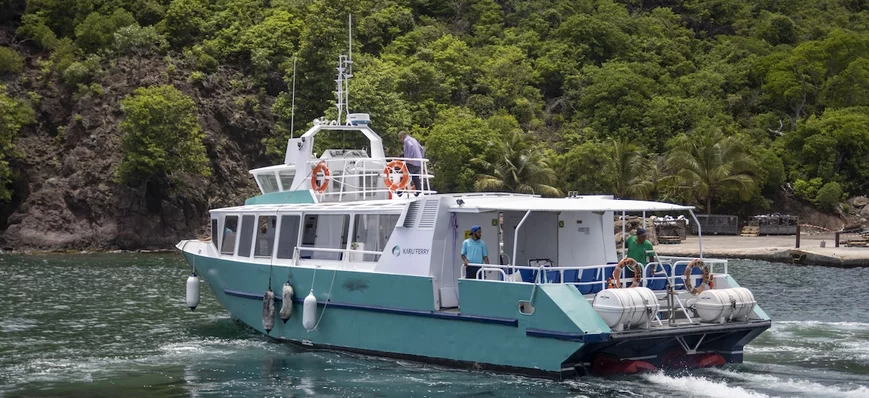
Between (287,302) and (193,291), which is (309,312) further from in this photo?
(193,291)

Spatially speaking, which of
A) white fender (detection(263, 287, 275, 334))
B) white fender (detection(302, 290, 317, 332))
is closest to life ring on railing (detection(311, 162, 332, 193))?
white fender (detection(263, 287, 275, 334))

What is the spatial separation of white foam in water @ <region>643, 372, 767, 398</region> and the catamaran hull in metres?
0.49

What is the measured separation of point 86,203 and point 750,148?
34636mm

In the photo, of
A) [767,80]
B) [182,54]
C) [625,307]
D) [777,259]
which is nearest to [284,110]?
[182,54]

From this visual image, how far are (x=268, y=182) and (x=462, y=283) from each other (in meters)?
7.53

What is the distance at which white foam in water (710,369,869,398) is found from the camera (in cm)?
1457

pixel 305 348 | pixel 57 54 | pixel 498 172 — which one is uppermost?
pixel 57 54

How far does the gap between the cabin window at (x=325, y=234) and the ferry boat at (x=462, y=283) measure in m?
0.03

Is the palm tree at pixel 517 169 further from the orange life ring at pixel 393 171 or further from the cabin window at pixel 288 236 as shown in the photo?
the cabin window at pixel 288 236

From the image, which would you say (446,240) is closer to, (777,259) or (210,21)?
(777,259)

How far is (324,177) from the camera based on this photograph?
20.6m

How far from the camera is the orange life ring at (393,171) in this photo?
67.2 feet

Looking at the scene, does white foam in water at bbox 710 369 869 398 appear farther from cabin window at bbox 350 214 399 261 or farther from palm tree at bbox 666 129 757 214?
palm tree at bbox 666 129 757 214

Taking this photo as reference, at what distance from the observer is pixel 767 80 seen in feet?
205
